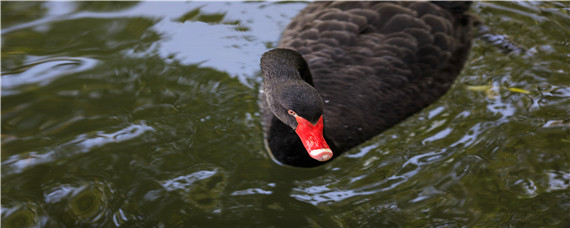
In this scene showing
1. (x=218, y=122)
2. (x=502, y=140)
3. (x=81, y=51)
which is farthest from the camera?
(x=81, y=51)

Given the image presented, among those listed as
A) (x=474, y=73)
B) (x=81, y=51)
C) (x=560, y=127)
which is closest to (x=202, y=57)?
(x=81, y=51)

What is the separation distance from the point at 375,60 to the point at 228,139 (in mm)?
1219

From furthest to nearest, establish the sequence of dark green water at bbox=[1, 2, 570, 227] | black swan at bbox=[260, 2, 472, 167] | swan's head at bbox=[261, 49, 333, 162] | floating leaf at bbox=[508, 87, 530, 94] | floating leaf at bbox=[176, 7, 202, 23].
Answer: floating leaf at bbox=[176, 7, 202, 23] < floating leaf at bbox=[508, 87, 530, 94] < black swan at bbox=[260, 2, 472, 167] < dark green water at bbox=[1, 2, 570, 227] < swan's head at bbox=[261, 49, 333, 162]

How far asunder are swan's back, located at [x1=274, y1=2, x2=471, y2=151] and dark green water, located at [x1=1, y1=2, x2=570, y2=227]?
0.16m

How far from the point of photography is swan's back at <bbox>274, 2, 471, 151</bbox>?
14.4 ft

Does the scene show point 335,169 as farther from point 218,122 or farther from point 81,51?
point 81,51

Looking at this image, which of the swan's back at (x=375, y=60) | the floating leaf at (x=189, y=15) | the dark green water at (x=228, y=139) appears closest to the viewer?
the dark green water at (x=228, y=139)

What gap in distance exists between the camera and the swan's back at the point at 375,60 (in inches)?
172

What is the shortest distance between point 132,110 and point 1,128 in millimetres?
957

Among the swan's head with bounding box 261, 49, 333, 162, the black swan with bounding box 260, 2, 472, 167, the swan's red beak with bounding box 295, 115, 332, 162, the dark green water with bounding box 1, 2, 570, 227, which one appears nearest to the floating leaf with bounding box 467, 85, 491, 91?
the dark green water with bounding box 1, 2, 570, 227

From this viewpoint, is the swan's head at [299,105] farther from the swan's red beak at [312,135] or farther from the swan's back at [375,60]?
the swan's back at [375,60]

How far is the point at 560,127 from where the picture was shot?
4.36m

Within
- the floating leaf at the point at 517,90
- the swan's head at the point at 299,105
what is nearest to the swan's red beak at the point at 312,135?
the swan's head at the point at 299,105

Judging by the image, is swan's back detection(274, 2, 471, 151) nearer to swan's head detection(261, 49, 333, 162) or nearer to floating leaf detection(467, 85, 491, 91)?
floating leaf detection(467, 85, 491, 91)
